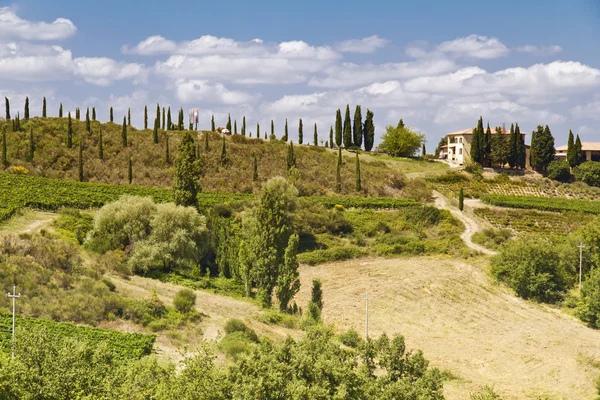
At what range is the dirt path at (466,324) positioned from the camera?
108 ft

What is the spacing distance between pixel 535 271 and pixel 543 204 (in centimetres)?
3456

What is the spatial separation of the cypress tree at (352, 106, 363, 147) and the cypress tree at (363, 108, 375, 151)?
3.64 feet

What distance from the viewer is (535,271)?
48625 mm

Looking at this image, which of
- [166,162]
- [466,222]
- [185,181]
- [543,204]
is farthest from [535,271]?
[166,162]

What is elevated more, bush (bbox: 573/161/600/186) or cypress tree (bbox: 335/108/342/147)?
cypress tree (bbox: 335/108/342/147)

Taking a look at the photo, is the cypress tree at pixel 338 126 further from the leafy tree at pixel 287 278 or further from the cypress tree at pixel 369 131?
the leafy tree at pixel 287 278

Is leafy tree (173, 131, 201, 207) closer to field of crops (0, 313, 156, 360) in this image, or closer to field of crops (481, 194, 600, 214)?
field of crops (0, 313, 156, 360)

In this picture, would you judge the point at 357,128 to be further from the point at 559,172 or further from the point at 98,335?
the point at 98,335

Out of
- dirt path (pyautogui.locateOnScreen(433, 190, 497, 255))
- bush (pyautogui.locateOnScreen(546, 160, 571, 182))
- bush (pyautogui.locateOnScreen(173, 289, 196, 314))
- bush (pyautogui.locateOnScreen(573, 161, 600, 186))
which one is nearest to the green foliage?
dirt path (pyautogui.locateOnScreen(433, 190, 497, 255))

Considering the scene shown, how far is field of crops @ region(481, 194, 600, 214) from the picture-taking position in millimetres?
79438

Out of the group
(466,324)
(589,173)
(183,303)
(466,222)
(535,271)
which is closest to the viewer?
(183,303)

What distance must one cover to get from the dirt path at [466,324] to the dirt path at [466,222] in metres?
5.73

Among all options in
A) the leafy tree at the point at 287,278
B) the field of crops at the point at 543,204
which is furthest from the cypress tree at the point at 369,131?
the leafy tree at the point at 287,278

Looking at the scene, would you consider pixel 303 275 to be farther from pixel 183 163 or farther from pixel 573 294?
pixel 573 294
